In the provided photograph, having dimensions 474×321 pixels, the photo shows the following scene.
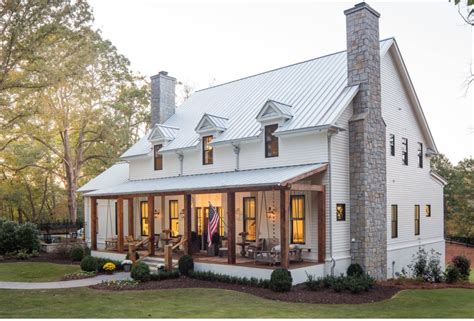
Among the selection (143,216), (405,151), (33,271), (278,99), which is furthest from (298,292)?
(143,216)

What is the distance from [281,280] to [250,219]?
595 cm

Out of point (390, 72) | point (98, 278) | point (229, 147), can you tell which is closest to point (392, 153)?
point (390, 72)

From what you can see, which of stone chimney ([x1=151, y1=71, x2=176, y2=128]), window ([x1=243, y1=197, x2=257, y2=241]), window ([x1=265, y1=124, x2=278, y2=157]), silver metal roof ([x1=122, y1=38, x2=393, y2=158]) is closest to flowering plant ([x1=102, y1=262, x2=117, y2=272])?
window ([x1=243, y1=197, x2=257, y2=241])

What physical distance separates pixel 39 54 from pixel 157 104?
9.69 m

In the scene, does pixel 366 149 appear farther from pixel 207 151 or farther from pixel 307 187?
pixel 207 151

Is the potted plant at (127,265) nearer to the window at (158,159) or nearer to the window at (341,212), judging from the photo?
the window at (158,159)

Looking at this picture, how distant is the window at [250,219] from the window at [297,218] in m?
2.24

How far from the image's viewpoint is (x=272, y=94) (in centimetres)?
2192

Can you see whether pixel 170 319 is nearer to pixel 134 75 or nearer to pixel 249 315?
pixel 249 315

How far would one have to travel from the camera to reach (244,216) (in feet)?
66.8

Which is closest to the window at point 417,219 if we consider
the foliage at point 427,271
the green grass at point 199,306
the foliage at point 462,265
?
the foliage at point 462,265

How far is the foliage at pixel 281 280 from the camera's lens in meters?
14.4

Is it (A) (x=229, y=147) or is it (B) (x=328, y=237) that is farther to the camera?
(A) (x=229, y=147)

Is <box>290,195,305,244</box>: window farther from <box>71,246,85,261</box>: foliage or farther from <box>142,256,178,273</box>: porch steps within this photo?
<box>71,246,85,261</box>: foliage
